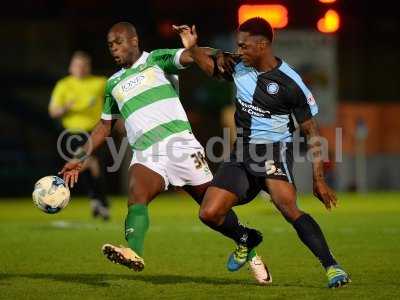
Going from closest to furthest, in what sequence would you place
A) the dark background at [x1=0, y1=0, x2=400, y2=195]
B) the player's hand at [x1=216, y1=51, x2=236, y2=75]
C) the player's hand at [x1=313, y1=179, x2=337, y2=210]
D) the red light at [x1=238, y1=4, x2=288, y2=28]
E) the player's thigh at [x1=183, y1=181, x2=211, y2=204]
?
1. the player's hand at [x1=313, y1=179, x2=337, y2=210]
2. the player's hand at [x1=216, y1=51, x2=236, y2=75]
3. the player's thigh at [x1=183, y1=181, x2=211, y2=204]
4. the red light at [x1=238, y1=4, x2=288, y2=28]
5. the dark background at [x1=0, y1=0, x2=400, y2=195]

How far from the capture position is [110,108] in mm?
10688

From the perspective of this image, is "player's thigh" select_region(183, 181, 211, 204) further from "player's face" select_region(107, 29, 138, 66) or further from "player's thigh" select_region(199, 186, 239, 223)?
"player's face" select_region(107, 29, 138, 66)

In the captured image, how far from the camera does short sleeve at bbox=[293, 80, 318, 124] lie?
9883 millimetres

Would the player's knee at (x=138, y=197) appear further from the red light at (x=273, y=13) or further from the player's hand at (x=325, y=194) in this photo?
the red light at (x=273, y=13)

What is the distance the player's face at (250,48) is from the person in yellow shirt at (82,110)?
795 centimetres

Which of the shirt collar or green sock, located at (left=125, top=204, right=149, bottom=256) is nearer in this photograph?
green sock, located at (left=125, top=204, right=149, bottom=256)

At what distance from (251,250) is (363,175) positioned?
51.6 feet

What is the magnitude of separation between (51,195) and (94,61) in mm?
20281

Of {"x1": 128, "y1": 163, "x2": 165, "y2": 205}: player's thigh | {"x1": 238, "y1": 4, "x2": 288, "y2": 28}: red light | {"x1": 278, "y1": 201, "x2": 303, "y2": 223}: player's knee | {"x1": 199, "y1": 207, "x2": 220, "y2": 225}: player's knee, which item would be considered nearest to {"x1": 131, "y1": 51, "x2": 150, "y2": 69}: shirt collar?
{"x1": 128, "y1": 163, "x2": 165, "y2": 205}: player's thigh

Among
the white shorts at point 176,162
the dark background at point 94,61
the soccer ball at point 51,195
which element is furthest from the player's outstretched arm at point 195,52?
the dark background at point 94,61

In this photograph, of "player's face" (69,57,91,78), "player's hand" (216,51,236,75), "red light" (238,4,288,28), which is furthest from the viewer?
"red light" (238,4,288,28)

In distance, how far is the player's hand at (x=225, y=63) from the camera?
33.1 feet

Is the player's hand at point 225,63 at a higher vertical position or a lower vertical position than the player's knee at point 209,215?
higher

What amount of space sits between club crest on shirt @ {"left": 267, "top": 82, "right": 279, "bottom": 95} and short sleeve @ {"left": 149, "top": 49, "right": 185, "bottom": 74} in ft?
2.56
